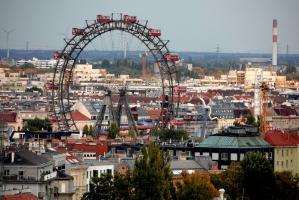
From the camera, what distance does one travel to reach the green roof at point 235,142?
317 ft

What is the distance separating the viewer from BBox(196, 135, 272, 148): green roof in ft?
317

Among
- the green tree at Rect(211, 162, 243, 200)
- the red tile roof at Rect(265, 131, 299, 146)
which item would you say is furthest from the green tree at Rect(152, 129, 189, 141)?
the green tree at Rect(211, 162, 243, 200)

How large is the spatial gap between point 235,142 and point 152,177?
26.7 m

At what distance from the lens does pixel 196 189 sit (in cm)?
7356

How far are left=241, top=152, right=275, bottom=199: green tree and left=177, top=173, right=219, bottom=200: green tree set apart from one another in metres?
2.69

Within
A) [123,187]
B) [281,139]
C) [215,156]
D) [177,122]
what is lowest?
[177,122]

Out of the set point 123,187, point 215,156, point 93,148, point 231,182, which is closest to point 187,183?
point 123,187

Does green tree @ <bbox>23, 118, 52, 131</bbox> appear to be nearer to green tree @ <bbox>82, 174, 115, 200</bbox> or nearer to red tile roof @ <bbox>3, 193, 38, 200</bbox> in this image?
green tree @ <bbox>82, 174, 115, 200</bbox>

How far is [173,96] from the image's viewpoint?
422 feet

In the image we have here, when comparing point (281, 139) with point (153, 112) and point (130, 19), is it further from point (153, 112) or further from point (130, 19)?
point (153, 112)

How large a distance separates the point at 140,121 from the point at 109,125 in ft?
92.1

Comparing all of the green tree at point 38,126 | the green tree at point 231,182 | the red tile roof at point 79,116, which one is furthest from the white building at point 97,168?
the red tile roof at point 79,116

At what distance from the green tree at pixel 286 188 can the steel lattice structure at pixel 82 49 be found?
142ft

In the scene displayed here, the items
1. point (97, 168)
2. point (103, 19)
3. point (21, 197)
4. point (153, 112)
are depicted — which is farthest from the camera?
point (153, 112)
